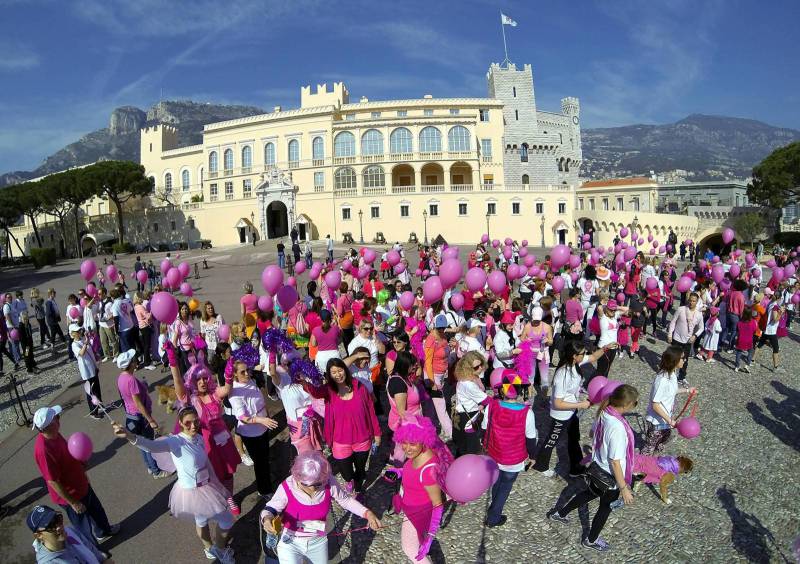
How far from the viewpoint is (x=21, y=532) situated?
514cm

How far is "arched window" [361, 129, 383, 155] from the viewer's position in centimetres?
4781

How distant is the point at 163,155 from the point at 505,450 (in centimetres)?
6631

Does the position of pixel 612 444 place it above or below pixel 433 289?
below

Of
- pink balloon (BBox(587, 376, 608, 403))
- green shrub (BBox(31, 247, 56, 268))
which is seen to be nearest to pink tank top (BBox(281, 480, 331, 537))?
pink balloon (BBox(587, 376, 608, 403))

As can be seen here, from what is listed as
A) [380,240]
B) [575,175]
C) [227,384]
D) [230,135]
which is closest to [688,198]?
[575,175]

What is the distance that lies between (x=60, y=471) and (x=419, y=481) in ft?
10.9

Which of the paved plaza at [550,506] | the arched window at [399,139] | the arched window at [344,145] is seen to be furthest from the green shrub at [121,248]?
the paved plaza at [550,506]

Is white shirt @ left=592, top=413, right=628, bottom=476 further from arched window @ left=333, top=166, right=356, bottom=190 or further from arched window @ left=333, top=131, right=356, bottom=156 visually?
arched window @ left=333, top=131, right=356, bottom=156

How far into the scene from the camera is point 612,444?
409cm

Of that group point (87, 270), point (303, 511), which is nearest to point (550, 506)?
point (303, 511)

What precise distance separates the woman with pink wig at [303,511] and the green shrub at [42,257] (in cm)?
4577

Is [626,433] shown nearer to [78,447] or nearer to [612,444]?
[612,444]

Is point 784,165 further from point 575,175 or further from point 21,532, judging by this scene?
point 21,532

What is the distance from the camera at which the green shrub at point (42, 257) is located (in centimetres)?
3856
